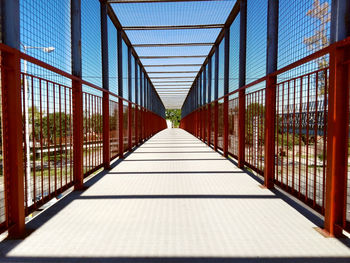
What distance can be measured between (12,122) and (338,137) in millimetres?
2876

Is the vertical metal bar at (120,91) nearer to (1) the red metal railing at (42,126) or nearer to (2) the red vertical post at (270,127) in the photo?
(1) the red metal railing at (42,126)

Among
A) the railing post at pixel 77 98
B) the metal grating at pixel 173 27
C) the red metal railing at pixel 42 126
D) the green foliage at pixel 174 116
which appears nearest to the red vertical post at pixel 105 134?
the red metal railing at pixel 42 126

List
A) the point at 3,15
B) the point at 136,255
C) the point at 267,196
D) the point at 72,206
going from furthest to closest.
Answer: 1. the point at 267,196
2. the point at 72,206
3. the point at 3,15
4. the point at 136,255

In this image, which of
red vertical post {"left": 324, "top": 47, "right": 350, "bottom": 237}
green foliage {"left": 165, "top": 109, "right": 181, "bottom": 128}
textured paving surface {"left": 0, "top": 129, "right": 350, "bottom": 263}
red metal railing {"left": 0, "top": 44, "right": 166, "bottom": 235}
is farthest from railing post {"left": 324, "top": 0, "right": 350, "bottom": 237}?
green foliage {"left": 165, "top": 109, "right": 181, "bottom": 128}

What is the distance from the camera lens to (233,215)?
281 cm

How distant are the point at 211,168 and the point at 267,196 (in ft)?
7.04

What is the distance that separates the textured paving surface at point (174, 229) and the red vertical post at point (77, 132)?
28 cm

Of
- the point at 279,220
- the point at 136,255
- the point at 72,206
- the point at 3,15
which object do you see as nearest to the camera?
the point at 136,255

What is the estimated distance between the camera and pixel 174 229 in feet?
7.97

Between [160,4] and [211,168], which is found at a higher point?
[160,4]

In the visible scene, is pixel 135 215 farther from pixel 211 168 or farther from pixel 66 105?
pixel 211 168

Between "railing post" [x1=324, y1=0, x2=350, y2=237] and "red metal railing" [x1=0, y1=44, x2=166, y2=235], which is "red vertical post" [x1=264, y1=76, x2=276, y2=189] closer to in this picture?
"railing post" [x1=324, y1=0, x2=350, y2=237]

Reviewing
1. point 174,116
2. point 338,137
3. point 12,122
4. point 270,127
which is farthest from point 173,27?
point 174,116

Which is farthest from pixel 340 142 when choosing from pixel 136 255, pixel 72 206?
pixel 72 206
